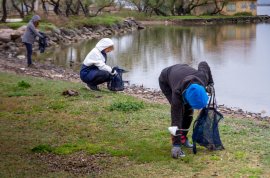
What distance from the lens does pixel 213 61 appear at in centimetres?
2677

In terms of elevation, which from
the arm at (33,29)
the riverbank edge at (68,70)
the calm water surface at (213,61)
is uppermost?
the arm at (33,29)

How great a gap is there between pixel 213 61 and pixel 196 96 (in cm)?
2077

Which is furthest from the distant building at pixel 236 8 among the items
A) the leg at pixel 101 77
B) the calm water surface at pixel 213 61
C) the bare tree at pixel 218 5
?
the leg at pixel 101 77

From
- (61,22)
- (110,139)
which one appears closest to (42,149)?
(110,139)

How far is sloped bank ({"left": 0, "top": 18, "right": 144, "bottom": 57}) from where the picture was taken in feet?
96.5

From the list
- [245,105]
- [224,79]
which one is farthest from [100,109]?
[224,79]

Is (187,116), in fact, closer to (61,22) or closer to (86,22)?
(61,22)

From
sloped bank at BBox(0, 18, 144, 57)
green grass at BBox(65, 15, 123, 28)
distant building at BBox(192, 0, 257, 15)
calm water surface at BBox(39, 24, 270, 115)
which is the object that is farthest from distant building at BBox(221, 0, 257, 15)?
calm water surface at BBox(39, 24, 270, 115)

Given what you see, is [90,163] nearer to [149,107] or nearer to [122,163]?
[122,163]

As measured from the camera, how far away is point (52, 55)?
28.1m

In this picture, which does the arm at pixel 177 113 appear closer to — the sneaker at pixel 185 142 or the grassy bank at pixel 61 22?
the sneaker at pixel 185 142

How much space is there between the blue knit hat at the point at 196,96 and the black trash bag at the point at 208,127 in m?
0.52

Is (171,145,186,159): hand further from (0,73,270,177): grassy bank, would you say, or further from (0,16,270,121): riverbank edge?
(0,16,270,121): riverbank edge

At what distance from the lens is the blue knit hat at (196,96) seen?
6.28 m
